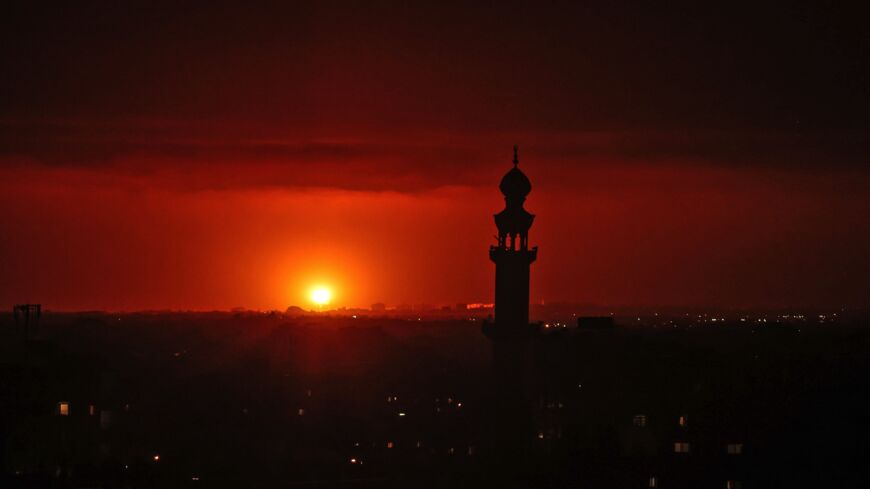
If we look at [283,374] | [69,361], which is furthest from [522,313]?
[283,374]

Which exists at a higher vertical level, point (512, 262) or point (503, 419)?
point (512, 262)

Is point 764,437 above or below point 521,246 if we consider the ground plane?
below

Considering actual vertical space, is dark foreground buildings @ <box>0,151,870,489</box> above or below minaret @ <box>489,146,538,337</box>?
below

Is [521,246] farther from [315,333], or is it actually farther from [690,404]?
[315,333]

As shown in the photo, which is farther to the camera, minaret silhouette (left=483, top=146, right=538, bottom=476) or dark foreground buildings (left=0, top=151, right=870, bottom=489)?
minaret silhouette (left=483, top=146, right=538, bottom=476)

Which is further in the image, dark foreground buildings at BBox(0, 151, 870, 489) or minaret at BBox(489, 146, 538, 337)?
minaret at BBox(489, 146, 538, 337)
